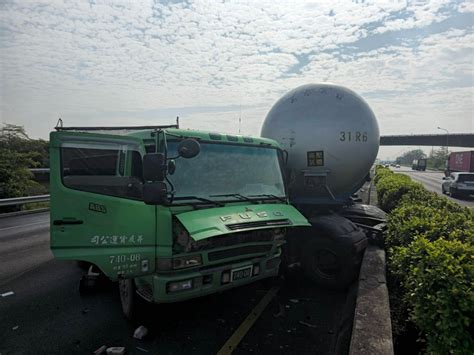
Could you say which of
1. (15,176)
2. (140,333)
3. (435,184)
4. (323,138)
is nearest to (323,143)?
(323,138)

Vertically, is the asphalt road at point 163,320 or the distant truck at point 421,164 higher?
the asphalt road at point 163,320

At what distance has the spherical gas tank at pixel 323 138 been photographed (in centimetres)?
650

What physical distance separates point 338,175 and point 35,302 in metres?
5.76

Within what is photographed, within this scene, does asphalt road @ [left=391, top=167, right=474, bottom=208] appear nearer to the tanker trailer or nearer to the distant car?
the distant car

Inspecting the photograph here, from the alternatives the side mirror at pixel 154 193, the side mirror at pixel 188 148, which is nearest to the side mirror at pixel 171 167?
the side mirror at pixel 188 148

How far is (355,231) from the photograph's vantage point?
5.67 meters

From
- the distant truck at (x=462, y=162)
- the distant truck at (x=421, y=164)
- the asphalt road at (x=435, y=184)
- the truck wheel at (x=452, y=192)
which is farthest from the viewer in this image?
the distant truck at (x=421, y=164)

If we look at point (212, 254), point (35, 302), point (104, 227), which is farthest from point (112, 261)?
point (35, 302)

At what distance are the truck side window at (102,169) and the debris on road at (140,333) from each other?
1.63 m

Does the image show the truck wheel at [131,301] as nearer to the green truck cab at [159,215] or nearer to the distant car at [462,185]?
the green truck cab at [159,215]

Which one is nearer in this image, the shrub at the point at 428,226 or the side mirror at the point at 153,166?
the side mirror at the point at 153,166

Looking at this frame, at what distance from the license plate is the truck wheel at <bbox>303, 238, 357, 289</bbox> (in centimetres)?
176

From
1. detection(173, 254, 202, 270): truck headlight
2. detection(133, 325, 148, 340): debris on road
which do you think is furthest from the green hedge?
detection(133, 325, 148, 340): debris on road

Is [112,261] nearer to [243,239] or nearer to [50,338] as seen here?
[50,338]
